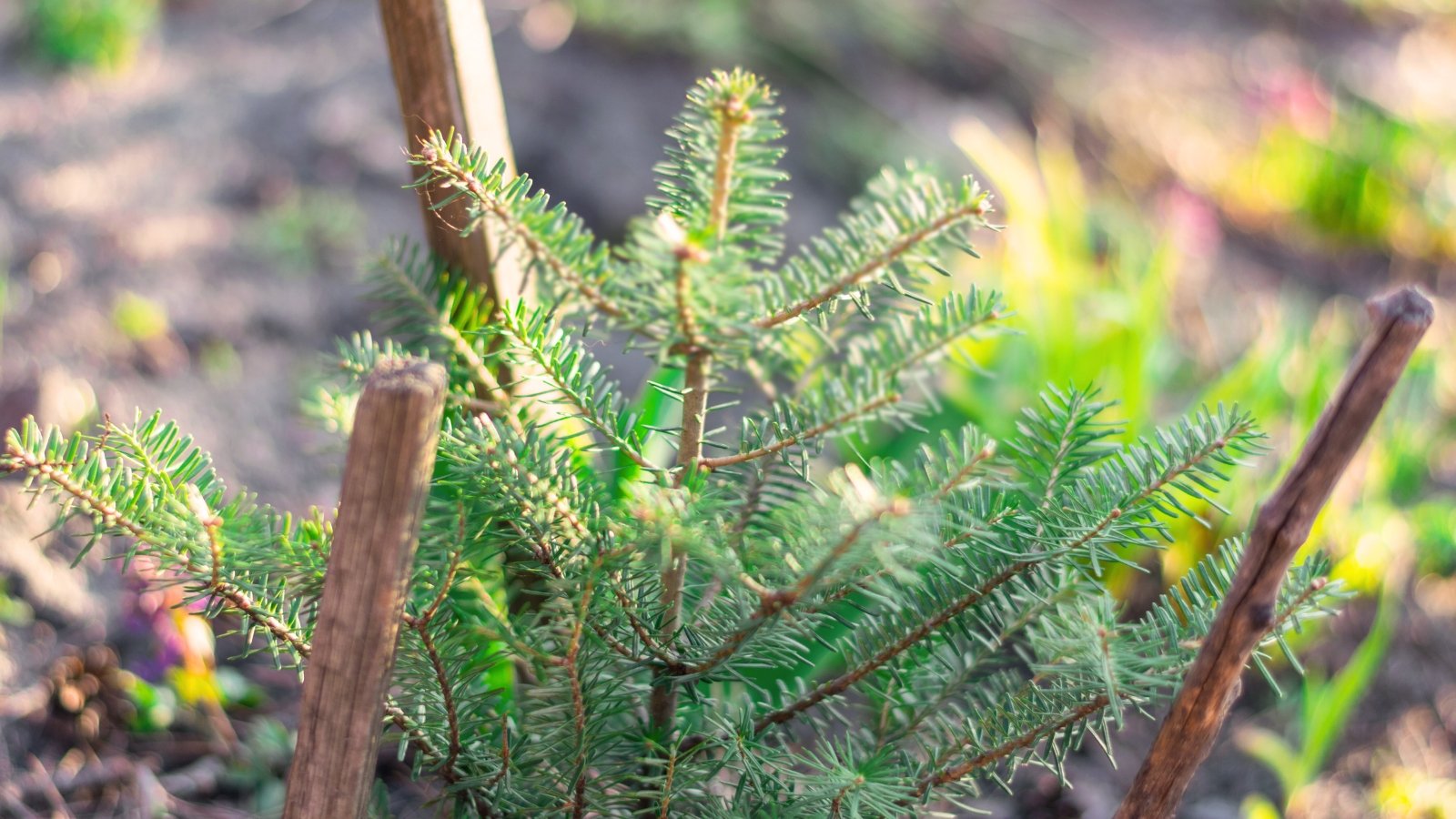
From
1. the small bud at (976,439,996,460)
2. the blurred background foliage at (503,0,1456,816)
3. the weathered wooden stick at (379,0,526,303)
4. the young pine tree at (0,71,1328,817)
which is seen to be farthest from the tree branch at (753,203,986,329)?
the blurred background foliage at (503,0,1456,816)

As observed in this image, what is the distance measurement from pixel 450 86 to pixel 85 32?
218 centimetres

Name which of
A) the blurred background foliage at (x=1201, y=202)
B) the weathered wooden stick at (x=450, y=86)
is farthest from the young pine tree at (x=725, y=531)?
the blurred background foliage at (x=1201, y=202)

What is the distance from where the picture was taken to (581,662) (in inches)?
23.3

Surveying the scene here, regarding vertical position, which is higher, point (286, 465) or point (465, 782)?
point (286, 465)

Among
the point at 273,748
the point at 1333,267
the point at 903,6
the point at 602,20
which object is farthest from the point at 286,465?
the point at 1333,267

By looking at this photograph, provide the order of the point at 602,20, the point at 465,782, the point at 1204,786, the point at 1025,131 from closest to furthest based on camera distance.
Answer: the point at 465,782 < the point at 1204,786 < the point at 602,20 < the point at 1025,131

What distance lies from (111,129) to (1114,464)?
241cm

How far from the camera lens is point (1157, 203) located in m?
2.89

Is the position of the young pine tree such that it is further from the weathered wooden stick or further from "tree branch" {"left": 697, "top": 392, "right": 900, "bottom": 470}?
the weathered wooden stick

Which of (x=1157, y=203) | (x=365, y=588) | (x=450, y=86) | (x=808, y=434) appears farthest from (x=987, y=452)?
(x=1157, y=203)

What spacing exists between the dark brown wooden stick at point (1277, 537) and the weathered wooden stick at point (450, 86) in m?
0.57

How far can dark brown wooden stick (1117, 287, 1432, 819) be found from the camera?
A: 52 cm

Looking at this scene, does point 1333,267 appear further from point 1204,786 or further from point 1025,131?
point 1204,786

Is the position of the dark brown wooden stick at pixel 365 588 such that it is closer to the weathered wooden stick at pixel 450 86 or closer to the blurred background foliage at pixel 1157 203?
the weathered wooden stick at pixel 450 86
